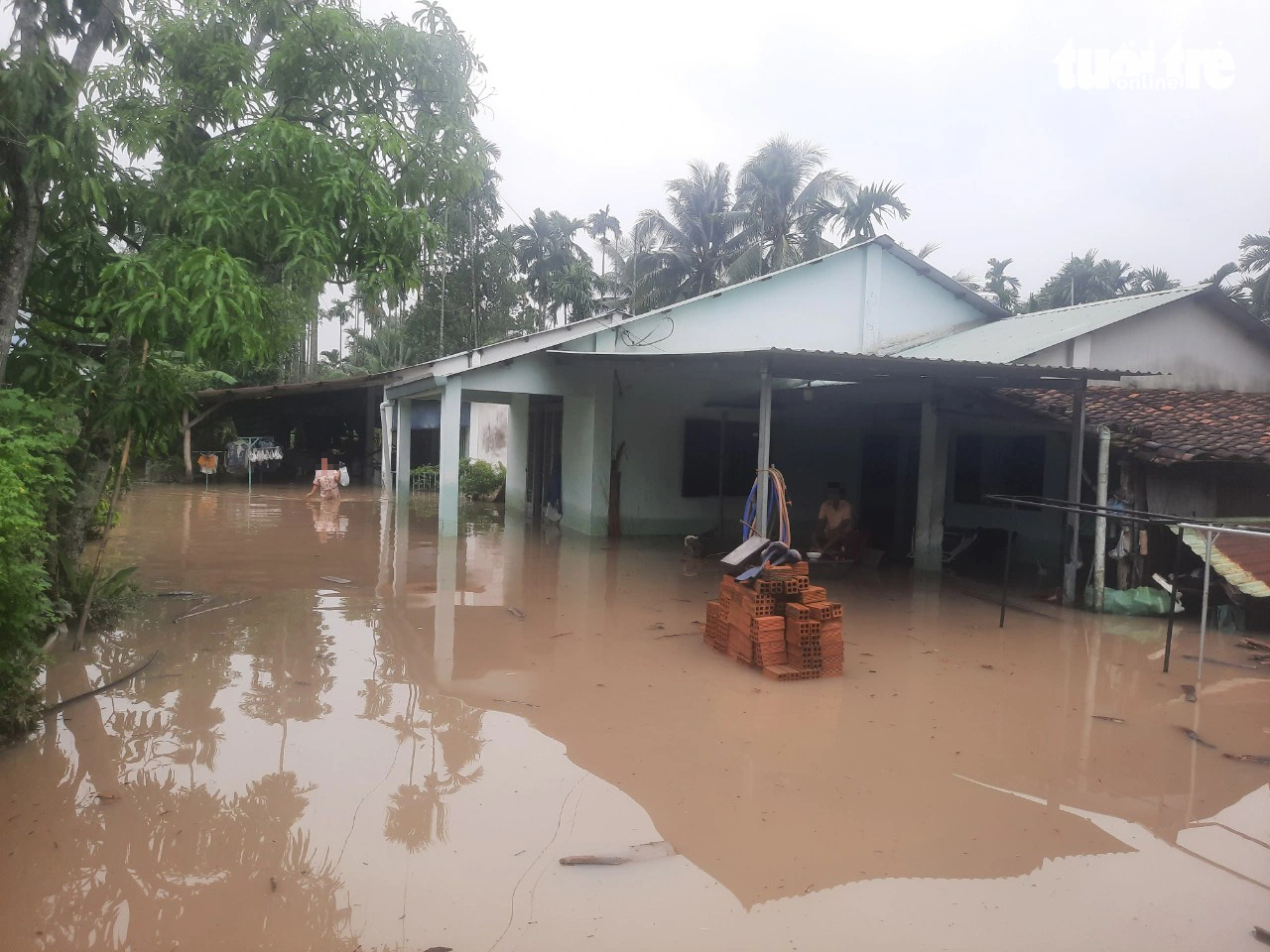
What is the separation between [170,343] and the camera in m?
7.14

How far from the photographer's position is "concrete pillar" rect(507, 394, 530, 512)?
18.5 m

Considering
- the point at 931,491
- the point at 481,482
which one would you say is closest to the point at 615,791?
the point at 931,491

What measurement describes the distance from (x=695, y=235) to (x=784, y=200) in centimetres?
333

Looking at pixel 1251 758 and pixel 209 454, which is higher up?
pixel 209 454

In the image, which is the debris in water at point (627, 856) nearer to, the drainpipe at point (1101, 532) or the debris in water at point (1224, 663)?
the debris in water at point (1224, 663)

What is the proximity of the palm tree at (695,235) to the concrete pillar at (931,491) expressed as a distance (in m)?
18.9

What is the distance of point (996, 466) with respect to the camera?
13.2 metres

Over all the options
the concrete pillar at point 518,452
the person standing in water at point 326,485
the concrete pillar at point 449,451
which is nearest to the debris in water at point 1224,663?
the concrete pillar at point 449,451

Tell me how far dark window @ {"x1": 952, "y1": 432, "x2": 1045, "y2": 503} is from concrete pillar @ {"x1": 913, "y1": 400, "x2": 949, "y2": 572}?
3.91ft

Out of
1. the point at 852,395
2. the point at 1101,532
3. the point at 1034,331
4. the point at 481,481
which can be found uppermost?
the point at 1034,331

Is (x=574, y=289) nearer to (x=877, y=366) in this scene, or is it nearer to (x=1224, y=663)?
(x=877, y=366)

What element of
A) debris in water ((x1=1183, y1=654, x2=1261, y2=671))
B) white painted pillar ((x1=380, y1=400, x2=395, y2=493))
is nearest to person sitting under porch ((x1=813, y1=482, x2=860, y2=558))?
debris in water ((x1=1183, y1=654, x2=1261, y2=671))

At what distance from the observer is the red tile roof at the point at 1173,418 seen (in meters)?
9.61

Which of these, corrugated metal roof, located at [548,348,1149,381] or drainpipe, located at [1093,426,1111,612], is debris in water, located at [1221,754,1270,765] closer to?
corrugated metal roof, located at [548,348,1149,381]
